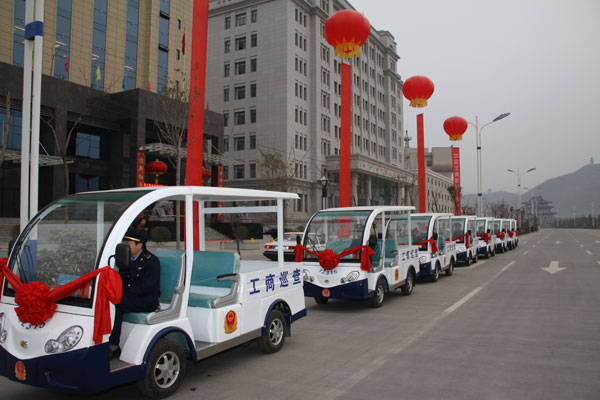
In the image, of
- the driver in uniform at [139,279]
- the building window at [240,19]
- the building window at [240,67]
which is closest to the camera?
the driver in uniform at [139,279]

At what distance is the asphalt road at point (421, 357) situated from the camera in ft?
15.6

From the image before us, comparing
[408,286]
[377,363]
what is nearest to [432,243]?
[408,286]

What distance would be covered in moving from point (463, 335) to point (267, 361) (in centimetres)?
328

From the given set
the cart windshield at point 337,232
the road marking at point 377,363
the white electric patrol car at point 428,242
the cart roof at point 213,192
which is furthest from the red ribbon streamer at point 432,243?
the cart roof at point 213,192

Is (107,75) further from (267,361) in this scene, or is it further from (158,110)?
(267,361)

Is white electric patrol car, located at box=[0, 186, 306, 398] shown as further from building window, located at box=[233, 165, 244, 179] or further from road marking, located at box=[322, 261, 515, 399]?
building window, located at box=[233, 165, 244, 179]

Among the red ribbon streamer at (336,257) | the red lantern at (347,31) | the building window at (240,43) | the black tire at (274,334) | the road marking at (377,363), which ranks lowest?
the road marking at (377,363)

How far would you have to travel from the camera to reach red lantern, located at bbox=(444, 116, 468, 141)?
2503 centimetres

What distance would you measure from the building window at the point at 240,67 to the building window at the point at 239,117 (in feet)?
15.8

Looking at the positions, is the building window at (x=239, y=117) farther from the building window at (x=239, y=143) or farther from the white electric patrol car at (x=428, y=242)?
the white electric patrol car at (x=428, y=242)

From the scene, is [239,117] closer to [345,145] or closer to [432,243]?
[345,145]

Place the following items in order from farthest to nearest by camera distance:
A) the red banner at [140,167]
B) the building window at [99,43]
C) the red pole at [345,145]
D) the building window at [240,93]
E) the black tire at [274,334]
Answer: the building window at [240,93]
the building window at [99,43]
the red banner at [140,167]
the red pole at [345,145]
the black tire at [274,334]

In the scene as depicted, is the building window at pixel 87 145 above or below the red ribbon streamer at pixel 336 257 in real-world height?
above

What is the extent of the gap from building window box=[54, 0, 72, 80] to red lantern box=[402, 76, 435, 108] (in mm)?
24407
